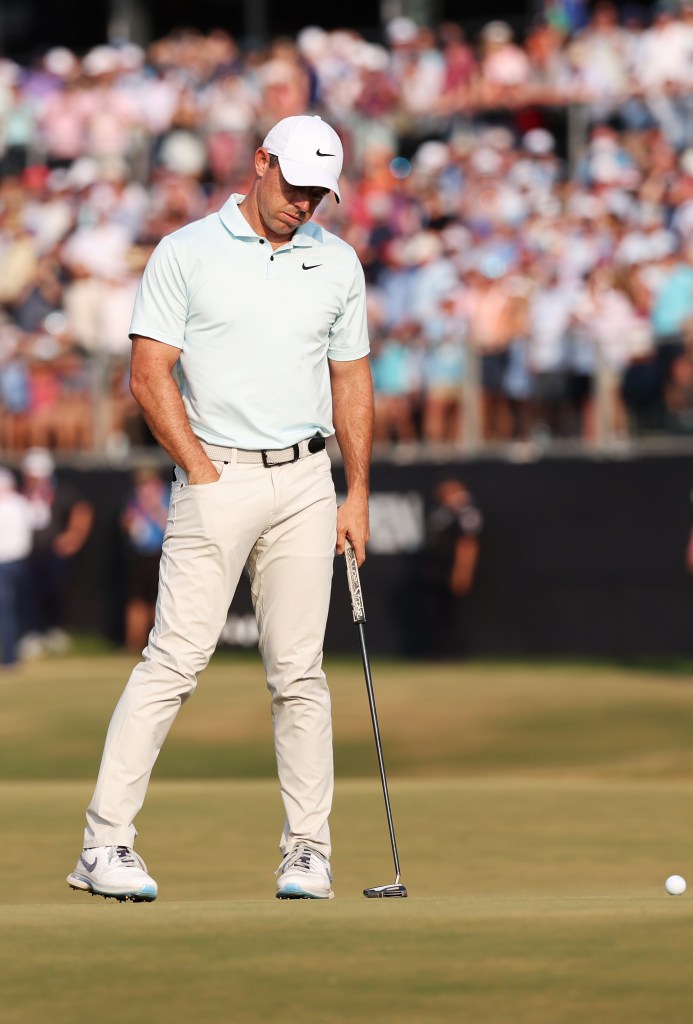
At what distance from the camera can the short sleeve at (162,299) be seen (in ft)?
19.5

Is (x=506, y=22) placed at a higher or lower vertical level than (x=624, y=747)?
higher

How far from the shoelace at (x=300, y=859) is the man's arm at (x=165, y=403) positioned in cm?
118

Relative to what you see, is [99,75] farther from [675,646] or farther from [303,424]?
[303,424]

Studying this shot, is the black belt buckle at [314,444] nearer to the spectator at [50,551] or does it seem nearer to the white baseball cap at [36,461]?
the white baseball cap at [36,461]

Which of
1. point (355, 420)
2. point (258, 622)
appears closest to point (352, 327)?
point (355, 420)

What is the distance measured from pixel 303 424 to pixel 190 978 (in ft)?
6.88

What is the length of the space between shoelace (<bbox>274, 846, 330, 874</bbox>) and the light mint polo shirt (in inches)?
49.1

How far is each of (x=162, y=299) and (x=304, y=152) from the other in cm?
61

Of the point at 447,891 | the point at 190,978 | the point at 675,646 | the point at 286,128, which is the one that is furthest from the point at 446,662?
the point at 190,978

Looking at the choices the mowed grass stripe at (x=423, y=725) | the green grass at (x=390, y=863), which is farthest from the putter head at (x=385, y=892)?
the mowed grass stripe at (x=423, y=725)

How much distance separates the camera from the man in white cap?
5949 mm

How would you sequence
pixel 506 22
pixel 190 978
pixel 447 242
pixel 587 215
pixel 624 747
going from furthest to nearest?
pixel 506 22 → pixel 447 242 → pixel 587 215 → pixel 624 747 → pixel 190 978

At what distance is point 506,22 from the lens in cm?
2388

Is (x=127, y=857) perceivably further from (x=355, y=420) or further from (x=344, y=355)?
(x=344, y=355)
